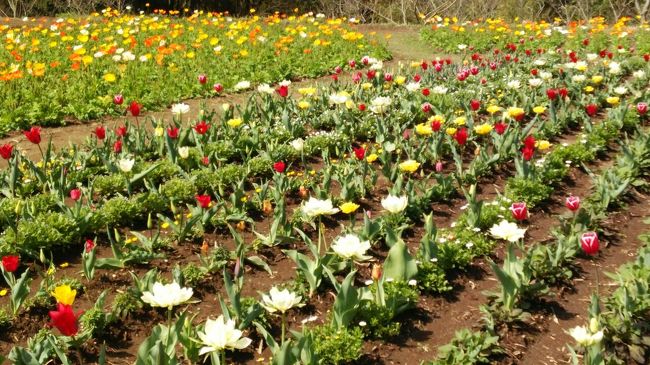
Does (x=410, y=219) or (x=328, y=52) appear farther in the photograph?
(x=328, y=52)

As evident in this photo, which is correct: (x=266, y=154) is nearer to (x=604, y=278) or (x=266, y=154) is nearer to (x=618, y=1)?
(x=604, y=278)

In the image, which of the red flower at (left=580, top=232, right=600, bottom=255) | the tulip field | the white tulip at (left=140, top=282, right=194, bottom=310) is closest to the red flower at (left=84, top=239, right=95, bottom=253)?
the tulip field

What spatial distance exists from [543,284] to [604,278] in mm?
693

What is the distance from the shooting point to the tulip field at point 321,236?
3.12 meters

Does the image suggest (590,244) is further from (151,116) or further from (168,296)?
(151,116)

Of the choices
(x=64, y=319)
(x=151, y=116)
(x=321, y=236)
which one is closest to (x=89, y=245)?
(x=64, y=319)

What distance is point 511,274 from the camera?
137 inches

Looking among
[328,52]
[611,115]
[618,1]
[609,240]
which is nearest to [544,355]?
[609,240]

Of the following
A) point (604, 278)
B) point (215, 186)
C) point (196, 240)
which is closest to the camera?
point (604, 278)

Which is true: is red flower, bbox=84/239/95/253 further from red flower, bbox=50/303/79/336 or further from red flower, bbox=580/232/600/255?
red flower, bbox=580/232/600/255

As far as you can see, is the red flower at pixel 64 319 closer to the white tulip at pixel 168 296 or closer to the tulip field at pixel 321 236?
the tulip field at pixel 321 236

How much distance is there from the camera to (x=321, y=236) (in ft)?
14.5

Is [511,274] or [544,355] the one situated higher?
[511,274]

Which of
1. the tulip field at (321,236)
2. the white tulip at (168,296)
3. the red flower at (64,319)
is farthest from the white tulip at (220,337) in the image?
the red flower at (64,319)
